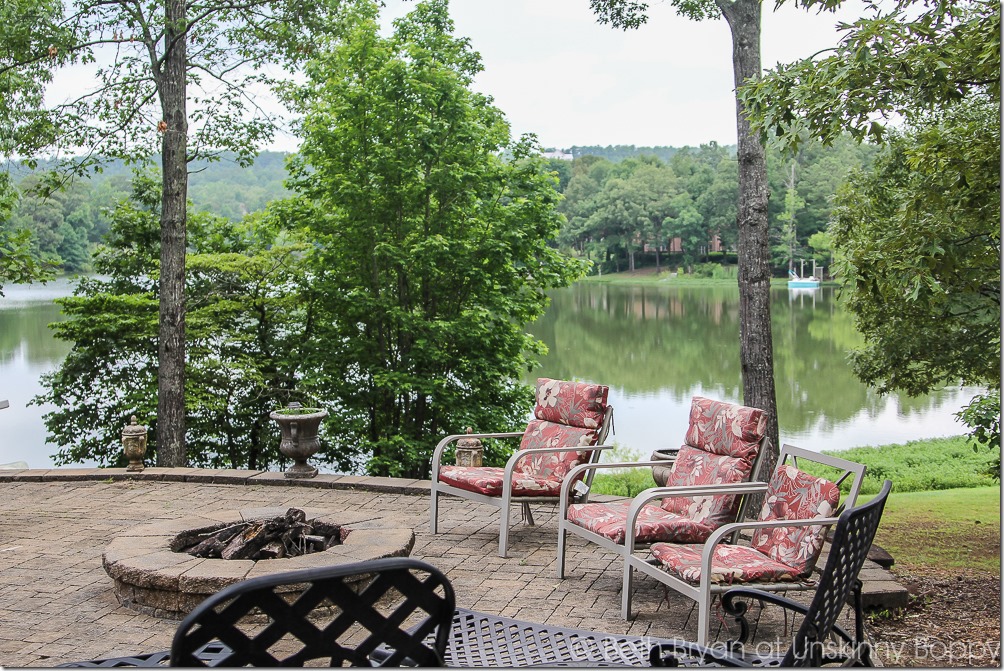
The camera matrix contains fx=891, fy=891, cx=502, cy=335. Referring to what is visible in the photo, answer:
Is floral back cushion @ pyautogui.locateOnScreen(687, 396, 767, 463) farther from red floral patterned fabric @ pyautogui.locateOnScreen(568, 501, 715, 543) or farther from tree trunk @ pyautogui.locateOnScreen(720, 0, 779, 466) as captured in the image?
tree trunk @ pyautogui.locateOnScreen(720, 0, 779, 466)

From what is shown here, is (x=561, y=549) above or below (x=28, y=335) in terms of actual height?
below

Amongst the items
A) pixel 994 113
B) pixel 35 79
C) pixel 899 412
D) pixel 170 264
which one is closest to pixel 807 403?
pixel 899 412

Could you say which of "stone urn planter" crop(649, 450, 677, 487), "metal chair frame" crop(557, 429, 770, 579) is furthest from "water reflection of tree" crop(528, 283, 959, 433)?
"metal chair frame" crop(557, 429, 770, 579)

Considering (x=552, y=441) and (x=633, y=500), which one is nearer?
(x=633, y=500)

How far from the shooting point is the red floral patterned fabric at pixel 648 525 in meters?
3.67

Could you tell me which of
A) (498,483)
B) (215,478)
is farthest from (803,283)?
(498,483)

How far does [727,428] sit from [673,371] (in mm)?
13077

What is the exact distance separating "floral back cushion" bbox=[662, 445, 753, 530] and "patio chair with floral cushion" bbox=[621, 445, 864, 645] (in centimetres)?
22

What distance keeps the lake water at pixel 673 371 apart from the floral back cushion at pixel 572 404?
775cm

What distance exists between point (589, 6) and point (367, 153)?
3226mm

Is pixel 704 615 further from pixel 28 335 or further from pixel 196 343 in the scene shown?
pixel 28 335

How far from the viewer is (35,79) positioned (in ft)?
28.3

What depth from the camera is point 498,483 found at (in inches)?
180

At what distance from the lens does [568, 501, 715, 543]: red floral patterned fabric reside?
3.67 metres
